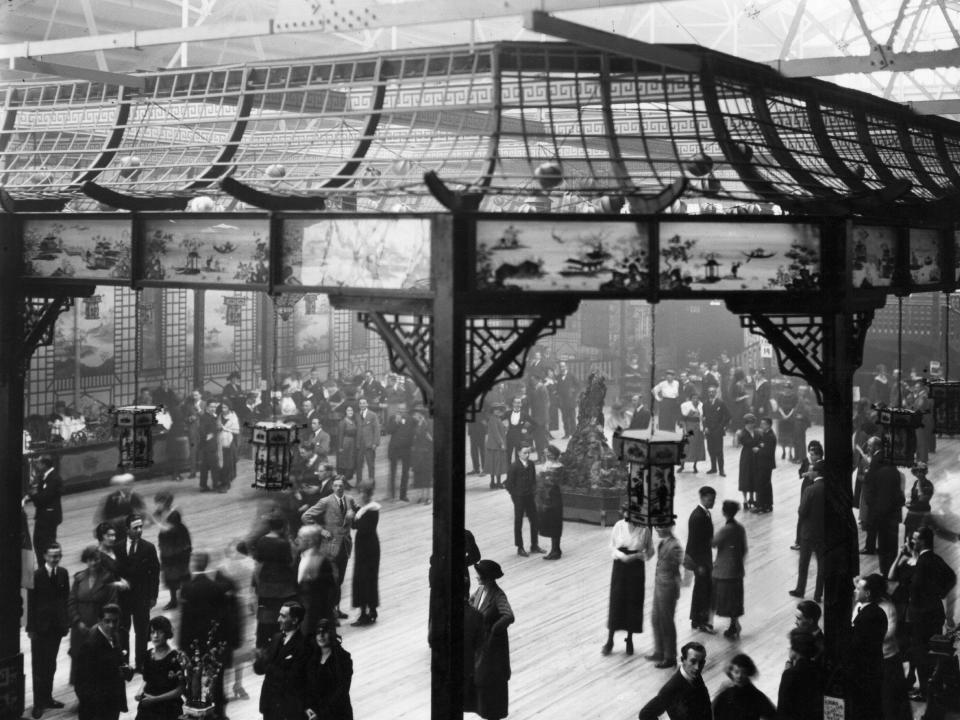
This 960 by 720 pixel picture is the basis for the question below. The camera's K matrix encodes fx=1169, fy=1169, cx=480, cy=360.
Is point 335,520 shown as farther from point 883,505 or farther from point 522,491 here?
point 883,505

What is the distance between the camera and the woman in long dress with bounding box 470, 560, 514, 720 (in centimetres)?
966

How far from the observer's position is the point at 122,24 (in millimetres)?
21125

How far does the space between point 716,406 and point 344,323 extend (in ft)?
35.7

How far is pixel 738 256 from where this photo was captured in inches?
306

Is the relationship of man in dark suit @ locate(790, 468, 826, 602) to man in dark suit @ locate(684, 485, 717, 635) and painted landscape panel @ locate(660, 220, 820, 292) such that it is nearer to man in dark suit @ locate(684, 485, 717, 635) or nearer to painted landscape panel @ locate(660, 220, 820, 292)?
man in dark suit @ locate(684, 485, 717, 635)

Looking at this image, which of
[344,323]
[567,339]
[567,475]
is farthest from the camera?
[567,339]

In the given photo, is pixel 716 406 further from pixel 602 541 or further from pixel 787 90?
pixel 787 90

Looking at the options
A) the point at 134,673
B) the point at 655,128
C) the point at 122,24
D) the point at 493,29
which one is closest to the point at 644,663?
the point at 134,673

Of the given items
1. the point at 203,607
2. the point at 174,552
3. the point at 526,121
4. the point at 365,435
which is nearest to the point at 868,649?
the point at 526,121

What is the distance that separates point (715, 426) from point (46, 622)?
12834mm

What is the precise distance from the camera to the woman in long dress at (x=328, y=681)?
8.98 m

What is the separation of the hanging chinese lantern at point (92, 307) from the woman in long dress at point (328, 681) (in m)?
13.5

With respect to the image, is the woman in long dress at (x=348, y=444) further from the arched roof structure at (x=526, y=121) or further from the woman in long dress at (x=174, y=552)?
the arched roof structure at (x=526, y=121)

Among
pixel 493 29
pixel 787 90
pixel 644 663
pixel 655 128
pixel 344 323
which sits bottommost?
pixel 644 663
